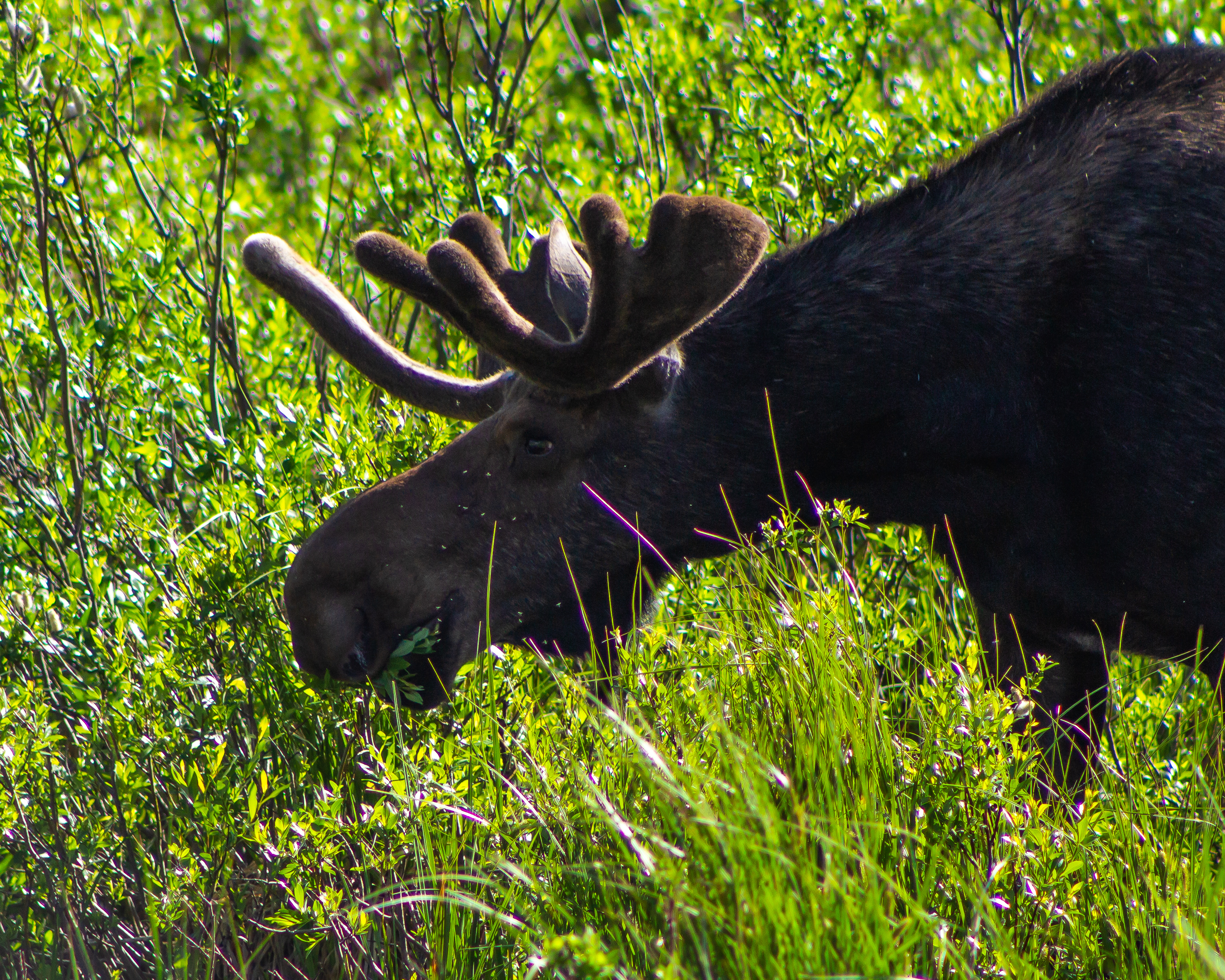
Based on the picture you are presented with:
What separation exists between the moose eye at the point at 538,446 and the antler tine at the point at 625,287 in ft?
0.60

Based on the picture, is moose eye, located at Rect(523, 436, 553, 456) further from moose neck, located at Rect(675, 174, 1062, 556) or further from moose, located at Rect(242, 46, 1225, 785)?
moose neck, located at Rect(675, 174, 1062, 556)

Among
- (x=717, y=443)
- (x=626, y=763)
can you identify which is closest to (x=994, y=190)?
(x=717, y=443)

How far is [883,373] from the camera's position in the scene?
10.5 ft

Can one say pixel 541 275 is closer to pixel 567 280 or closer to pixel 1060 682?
pixel 567 280

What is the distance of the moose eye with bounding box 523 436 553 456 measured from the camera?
3299mm

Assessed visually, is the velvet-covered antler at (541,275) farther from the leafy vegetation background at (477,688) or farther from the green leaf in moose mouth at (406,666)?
the green leaf in moose mouth at (406,666)

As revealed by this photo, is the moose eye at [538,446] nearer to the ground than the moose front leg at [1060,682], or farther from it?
farther from it

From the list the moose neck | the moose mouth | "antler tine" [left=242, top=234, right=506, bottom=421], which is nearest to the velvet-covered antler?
"antler tine" [left=242, top=234, right=506, bottom=421]

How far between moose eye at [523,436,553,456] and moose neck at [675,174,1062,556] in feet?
1.13

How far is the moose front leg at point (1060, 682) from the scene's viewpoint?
135 inches

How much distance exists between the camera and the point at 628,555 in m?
3.34

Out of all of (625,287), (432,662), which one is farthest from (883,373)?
(432,662)

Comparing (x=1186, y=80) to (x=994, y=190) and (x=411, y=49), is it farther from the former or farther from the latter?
(x=411, y=49)

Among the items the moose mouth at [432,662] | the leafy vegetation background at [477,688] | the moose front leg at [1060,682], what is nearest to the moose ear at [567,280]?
the leafy vegetation background at [477,688]
